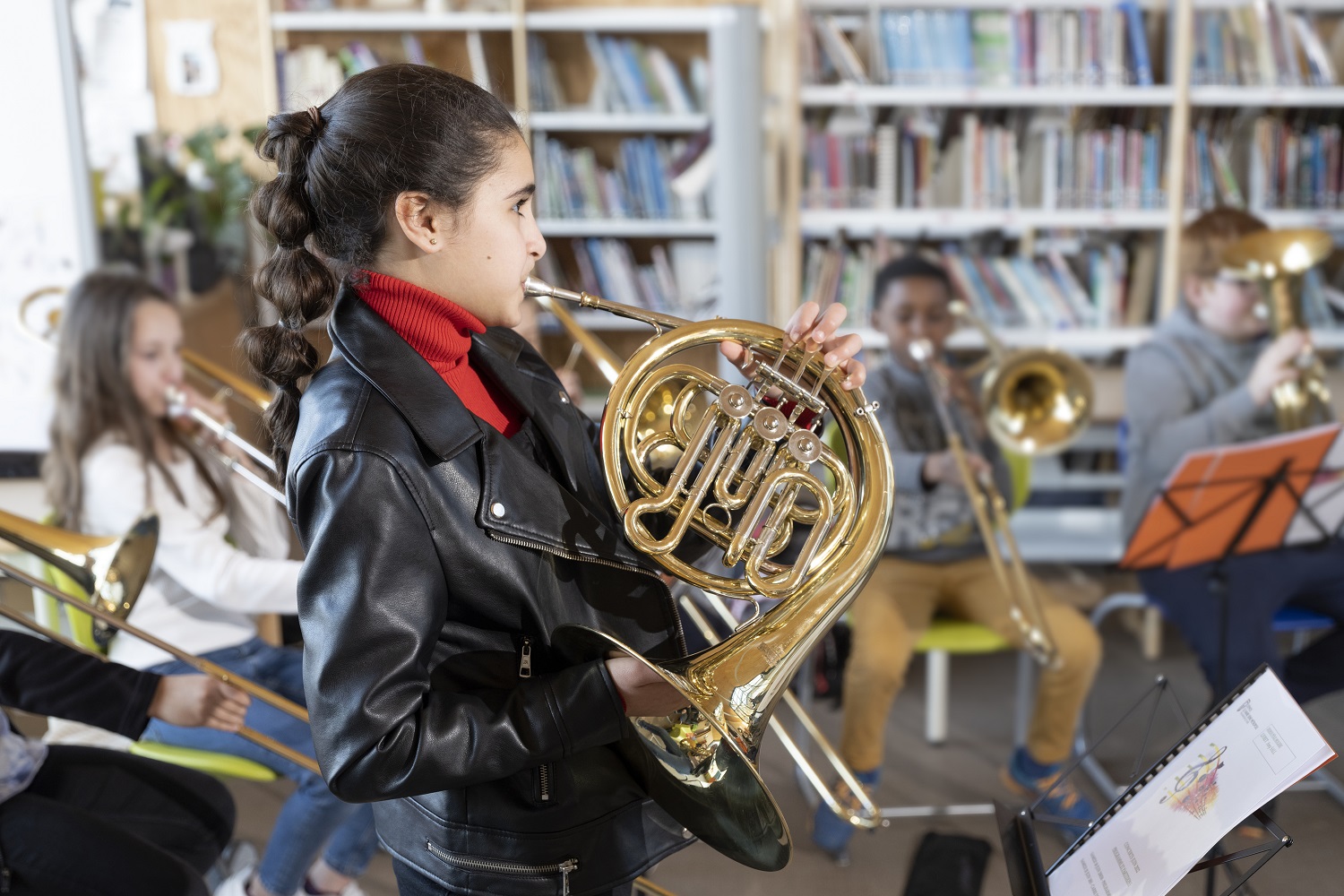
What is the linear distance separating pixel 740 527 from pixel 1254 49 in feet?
9.60

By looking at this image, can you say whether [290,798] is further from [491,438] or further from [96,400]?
[491,438]

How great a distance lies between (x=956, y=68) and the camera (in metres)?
3.22

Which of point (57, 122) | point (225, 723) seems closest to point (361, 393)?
point (225, 723)

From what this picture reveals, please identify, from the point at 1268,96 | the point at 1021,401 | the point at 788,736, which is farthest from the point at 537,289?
the point at 1268,96

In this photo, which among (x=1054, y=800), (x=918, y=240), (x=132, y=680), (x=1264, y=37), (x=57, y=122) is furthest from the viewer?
(x=918, y=240)

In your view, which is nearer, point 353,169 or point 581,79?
point 353,169

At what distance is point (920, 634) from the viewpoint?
2318mm

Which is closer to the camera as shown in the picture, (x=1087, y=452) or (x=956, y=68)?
(x=956, y=68)

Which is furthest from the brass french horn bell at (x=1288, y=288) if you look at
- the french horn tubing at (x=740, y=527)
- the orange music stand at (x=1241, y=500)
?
the french horn tubing at (x=740, y=527)

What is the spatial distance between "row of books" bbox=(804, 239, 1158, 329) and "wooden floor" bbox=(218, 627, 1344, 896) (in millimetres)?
964

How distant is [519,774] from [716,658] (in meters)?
0.23

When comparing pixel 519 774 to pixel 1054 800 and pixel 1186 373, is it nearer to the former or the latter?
pixel 1054 800

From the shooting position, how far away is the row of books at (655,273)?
355cm

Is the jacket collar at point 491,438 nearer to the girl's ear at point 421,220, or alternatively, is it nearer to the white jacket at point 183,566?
the girl's ear at point 421,220
